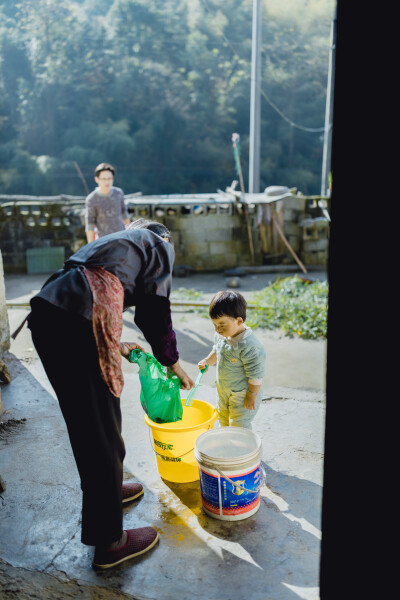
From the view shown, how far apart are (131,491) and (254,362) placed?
1039 millimetres

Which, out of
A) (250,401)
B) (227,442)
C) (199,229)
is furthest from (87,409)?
(199,229)

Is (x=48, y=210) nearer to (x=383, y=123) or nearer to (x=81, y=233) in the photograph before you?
(x=81, y=233)

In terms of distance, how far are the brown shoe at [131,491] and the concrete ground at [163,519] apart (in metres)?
0.05

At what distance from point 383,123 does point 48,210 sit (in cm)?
1080

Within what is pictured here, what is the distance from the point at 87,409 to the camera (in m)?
2.46

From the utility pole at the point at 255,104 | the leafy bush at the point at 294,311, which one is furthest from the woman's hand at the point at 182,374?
the utility pole at the point at 255,104

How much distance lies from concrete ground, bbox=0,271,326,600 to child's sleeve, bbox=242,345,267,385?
26.2 inches

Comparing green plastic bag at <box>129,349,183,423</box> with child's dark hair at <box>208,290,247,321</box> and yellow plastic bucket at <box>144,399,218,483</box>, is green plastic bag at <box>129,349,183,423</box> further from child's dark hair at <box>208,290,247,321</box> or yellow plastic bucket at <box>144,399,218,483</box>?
child's dark hair at <box>208,290,247,321</box>

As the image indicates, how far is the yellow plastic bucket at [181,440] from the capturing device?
3.12m

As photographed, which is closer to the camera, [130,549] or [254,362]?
[130,549]

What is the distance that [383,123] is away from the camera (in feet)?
4.15

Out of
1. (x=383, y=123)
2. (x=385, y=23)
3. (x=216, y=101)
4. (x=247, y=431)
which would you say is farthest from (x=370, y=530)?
(x=216, y=101)

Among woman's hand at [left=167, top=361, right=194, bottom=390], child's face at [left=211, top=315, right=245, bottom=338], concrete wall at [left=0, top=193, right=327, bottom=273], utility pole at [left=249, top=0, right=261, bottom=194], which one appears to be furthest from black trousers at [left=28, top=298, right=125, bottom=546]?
utility pole at [left=249, top=0, right=261, bottom=194]

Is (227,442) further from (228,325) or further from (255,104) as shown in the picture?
(255,104)
